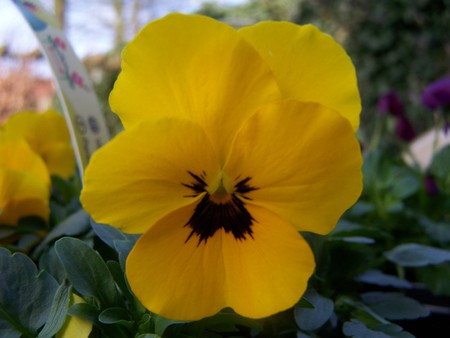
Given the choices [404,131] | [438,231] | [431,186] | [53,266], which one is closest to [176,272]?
[53,266]

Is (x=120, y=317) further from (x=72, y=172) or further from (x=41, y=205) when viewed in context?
(x=72, y=172)

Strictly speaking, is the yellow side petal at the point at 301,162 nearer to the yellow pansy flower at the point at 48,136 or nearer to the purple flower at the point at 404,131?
the yellow pansy flower at the point at 48,136

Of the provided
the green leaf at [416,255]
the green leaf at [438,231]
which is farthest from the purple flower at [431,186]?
the green leaf at [416,255]

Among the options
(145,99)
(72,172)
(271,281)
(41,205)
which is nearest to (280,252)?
(271,281)

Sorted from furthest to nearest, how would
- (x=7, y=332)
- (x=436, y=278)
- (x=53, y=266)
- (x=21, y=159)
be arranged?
(x=436, y=278), (x=21, y=159), (x=53, y=266), (x=7, y=332)

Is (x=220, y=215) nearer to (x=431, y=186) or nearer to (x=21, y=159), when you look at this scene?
(x=21, y=159)

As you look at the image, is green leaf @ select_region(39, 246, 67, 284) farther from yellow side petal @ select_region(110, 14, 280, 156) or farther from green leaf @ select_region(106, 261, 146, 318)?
yellow side petal @ select_region(110, 14, 280, 156)

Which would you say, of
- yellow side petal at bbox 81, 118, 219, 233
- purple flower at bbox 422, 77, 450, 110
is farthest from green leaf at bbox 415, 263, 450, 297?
yellow side petal at bbox 81, 118, 219, 233
